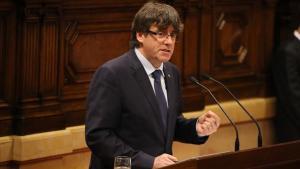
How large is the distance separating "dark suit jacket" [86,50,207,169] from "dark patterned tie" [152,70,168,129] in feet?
0.10

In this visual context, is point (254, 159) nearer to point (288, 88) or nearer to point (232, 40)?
point (288, 88)

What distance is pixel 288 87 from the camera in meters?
7.47

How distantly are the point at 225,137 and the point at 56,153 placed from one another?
1.89 metres

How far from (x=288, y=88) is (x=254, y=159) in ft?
10.8

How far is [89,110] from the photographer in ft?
14.9

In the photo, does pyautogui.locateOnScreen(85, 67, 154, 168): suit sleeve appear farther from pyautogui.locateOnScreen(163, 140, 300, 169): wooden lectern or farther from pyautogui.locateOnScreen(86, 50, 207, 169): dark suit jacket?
pyautogui.locateOnScreen(163, 140, 300, 169): wooden lectern

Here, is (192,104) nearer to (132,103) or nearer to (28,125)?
(28,125)

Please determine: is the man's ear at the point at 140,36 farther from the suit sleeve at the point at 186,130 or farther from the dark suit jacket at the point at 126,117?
the suit sleeve at the point at 186,130

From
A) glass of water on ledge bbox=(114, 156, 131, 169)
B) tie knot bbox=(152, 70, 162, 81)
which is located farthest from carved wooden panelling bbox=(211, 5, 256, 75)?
glass of water on ledge bbox=(114, 156, 131, 169)

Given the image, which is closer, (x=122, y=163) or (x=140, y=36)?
(x=122, y=163)

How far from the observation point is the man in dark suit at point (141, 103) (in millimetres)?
4520

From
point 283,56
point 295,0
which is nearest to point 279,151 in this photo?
point 283,56

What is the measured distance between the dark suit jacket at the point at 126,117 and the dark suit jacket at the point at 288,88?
2.78 m

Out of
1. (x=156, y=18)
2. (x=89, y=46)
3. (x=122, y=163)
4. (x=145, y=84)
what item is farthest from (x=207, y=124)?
(x=89, y=46)
